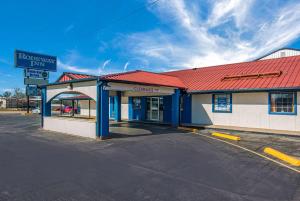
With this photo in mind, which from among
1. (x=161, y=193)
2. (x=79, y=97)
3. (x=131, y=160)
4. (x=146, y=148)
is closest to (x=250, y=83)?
(x=146, y=148)

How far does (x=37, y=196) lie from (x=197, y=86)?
1475 centimetres

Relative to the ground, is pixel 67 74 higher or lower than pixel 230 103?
higher

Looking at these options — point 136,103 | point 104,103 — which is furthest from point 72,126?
point 136,103

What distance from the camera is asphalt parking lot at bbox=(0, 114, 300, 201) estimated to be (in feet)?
15.9

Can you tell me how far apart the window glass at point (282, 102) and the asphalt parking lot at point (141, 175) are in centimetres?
654

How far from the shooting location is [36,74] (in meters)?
33.8

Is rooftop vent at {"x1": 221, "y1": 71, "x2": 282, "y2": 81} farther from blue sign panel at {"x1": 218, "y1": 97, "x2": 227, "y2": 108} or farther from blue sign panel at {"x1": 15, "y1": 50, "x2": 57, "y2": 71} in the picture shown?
blue sign panel at {"x1": 15, "y1": 50, "x2": 57, "y2": 71}

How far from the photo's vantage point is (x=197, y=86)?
17703 millimetres

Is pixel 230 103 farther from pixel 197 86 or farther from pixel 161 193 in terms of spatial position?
pixel 161 193

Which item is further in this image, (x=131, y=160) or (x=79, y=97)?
(x=79, y=97)

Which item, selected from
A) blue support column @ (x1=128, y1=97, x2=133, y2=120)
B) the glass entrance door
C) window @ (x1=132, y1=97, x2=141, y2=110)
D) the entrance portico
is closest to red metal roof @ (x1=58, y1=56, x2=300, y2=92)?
the entrance portico

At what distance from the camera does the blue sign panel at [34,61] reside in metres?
31.5

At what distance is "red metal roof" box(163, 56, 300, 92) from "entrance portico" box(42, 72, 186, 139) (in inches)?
109

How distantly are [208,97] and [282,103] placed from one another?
4.99 metres
